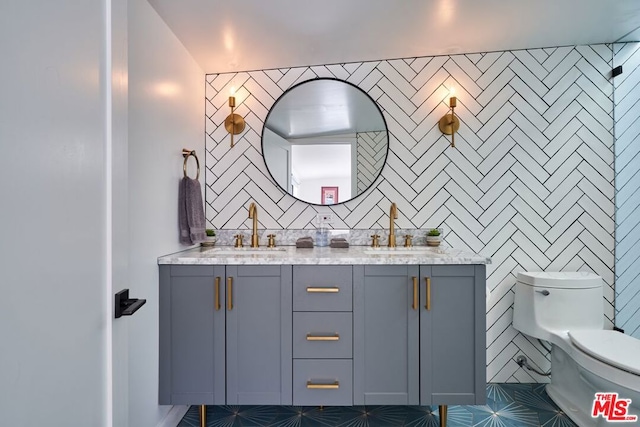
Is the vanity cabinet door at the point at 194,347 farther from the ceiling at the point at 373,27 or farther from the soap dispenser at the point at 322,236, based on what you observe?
the ceiling at the point at 373,27

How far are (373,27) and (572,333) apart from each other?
2.11m

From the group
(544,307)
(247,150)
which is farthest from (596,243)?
(247,150)

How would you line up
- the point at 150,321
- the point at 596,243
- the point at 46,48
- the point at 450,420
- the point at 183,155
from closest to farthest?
the point at 46,48, the point at 150,321, the point at 450,420, the point at 183,155, the point at 596,243

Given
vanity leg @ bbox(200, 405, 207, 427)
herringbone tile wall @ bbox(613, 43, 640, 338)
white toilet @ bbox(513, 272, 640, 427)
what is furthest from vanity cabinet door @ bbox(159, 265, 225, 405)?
herringbone tile wall @ bbox(613, 43, 640, 338)

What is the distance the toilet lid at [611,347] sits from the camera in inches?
51.3

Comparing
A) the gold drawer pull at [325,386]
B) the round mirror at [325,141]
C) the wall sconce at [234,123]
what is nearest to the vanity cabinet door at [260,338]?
the gold drawer pull at [325,386]

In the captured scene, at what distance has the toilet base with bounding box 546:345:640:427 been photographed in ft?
4.64

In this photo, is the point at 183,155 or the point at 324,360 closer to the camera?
the point at 324,360

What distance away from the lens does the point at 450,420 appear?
1.66 m

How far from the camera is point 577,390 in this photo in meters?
1.67

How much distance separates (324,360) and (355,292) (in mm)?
388

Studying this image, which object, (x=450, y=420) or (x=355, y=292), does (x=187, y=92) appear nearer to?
(x=355, y=292)

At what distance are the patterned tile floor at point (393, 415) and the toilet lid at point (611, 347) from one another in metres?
0.54

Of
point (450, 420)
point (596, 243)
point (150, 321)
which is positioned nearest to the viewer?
point (150, 321)
